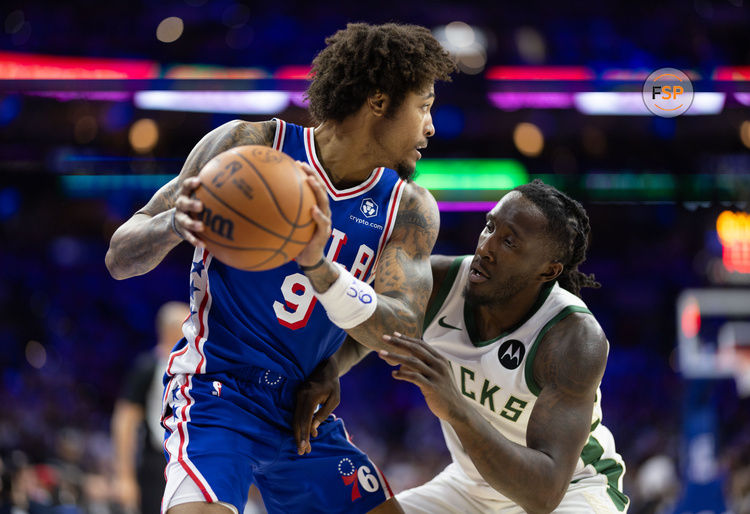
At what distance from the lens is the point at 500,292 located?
3.08 meters

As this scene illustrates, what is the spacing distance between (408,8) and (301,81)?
5.51 ft

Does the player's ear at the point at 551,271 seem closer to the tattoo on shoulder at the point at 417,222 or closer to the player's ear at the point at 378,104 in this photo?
the tattoo on shoulder at the point at 417,222

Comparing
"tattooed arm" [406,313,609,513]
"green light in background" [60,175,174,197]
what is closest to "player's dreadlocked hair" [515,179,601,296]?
"tattooed arm" [406,313,609,513]

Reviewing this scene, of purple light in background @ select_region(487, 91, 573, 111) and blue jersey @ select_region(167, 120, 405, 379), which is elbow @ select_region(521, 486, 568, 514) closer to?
blue jersey @ select_region(167, 120, 405, 379)

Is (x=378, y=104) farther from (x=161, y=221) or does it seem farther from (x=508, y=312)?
(x=508, y=312)

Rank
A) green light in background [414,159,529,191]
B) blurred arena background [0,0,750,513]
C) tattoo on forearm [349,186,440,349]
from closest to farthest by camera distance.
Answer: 1. tattoo on forearm [349,186,440,349]
2. blurred arena background [0,0,750,513]
3. green light in background [414,159,529,191]

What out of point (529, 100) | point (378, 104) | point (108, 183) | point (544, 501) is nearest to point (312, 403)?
point (544, 501)

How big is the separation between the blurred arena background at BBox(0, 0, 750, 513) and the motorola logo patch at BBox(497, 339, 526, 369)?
5.90m

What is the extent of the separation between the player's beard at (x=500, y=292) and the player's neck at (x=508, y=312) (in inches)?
0.7

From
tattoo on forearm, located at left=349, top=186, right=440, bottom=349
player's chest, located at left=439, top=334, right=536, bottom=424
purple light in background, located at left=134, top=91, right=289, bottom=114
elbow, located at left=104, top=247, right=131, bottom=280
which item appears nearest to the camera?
tattoo on forearm, located at left=349, top=186, right=440, bottom=349

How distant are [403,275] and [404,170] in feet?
1.46

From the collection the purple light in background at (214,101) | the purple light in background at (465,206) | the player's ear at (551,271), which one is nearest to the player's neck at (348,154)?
the player's ear at (551,271)

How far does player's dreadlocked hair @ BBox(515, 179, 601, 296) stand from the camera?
3086 millimetres

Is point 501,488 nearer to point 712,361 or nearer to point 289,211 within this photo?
point 289,211
